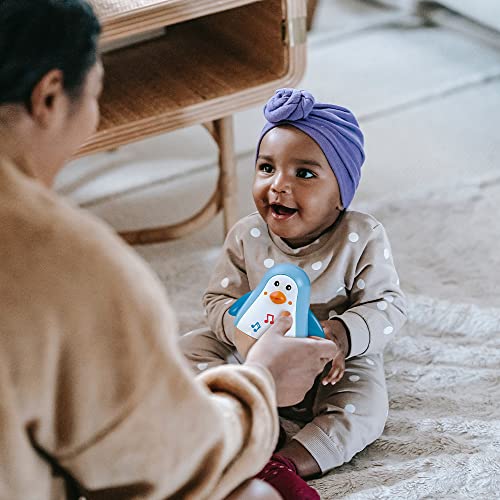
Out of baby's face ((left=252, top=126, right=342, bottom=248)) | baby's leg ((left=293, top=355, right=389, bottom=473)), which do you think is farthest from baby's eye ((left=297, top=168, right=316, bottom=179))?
baby's leg ((left=293, top=355, right=389, bottom=473))

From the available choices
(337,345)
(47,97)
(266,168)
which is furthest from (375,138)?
(47,97)

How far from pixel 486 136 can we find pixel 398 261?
604mm

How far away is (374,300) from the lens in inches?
50.9

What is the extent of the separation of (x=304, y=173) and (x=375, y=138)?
952 mm

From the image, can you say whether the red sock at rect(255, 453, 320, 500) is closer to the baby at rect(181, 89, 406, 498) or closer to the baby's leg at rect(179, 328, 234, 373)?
the baby at rect(181, 89, 406, 498)

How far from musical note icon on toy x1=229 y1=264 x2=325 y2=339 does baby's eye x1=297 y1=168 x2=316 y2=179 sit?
0.46 feet

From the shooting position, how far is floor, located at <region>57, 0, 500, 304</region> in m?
1.97

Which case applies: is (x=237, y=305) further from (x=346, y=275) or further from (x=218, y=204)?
(x=218, y=204)

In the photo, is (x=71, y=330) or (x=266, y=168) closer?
(x=71, y=330)

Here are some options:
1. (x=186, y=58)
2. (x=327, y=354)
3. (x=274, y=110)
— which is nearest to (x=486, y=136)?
(x=186, y=58)

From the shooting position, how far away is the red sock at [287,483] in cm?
109

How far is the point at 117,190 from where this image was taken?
204 centimetres

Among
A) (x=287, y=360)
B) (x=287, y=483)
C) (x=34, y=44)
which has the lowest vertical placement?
(x=287, y=483)

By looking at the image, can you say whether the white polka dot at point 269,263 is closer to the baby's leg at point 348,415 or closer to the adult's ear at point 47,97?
the baby's leg at point 348,415
